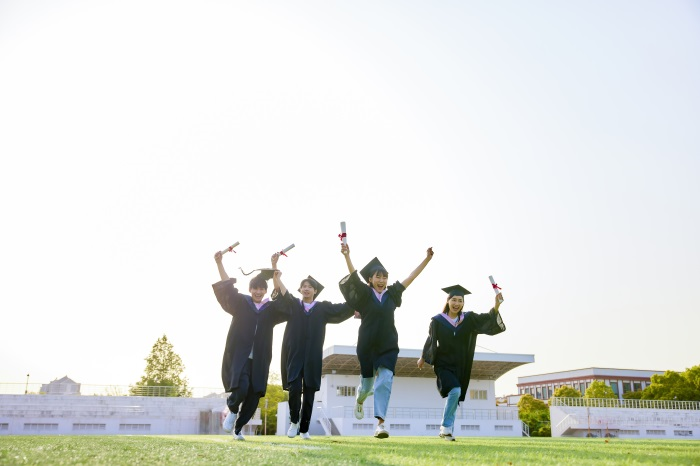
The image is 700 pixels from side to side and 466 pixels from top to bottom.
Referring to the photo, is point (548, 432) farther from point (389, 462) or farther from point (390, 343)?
point (389, 462)

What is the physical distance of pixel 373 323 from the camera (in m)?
8.02

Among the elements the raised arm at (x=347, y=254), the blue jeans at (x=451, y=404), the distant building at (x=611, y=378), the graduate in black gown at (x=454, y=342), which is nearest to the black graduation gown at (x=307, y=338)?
the raised arm at (x=347, y=254)

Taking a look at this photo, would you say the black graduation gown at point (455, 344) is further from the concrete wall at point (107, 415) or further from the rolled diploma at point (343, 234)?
the concrete wall at point (107, 415)

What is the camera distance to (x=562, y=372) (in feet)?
309

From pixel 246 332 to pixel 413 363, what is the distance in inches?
1325

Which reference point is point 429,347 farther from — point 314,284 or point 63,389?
point 63,389

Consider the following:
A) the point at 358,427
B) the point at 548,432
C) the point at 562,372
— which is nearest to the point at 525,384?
the point at 562,372

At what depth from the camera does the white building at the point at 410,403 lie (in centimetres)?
3525

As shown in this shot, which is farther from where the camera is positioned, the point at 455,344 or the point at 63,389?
the point at 63,389

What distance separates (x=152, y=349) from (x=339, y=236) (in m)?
57.1

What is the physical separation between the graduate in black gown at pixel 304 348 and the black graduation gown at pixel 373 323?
0.88 meters

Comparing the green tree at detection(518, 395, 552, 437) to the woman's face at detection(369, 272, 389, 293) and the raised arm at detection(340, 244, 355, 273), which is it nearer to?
the woman's face at detection(369, 272, 389, 293)

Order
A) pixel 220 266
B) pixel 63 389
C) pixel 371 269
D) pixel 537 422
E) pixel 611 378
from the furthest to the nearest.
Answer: pixel 611 378
pixel 537 422
pixel 63 389
pixel 220 266
pixel 371 269

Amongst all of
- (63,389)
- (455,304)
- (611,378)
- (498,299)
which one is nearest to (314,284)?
(455,304)
